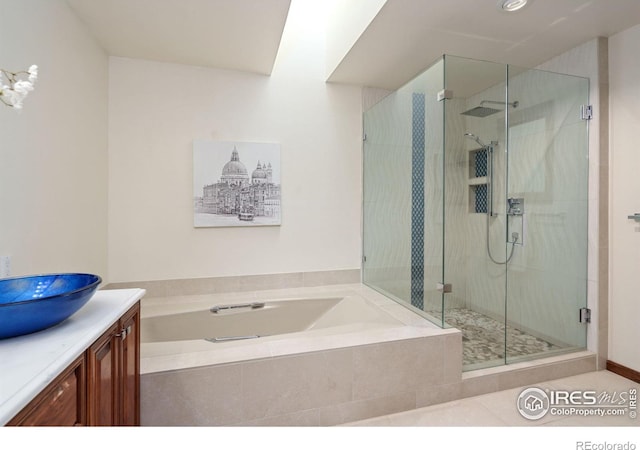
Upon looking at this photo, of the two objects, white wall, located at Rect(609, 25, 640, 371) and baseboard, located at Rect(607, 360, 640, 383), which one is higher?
white wall, located at Rect(609, 25, 640, 371)

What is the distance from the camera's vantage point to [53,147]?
1617mm

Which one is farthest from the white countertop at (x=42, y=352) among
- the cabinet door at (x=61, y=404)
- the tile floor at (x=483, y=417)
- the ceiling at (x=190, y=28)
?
the ceiling at (x=190, y=28)

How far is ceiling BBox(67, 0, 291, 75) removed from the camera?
1787 millimetres

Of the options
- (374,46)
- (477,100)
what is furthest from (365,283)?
(374,46)

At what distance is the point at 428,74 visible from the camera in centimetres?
208

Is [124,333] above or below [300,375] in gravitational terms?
above

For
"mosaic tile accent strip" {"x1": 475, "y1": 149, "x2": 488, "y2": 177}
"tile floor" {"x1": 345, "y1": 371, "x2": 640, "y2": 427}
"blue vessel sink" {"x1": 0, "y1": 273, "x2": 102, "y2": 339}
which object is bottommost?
"tile floor" {"x1": 345, "y1": 371, "x2": 640, "y2": 427}

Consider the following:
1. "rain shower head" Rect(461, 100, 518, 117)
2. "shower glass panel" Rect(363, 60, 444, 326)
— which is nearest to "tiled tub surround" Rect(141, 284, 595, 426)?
"shower glass panel" Rect(363, 60, 444, 326)

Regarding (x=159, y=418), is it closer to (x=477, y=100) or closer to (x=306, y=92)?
(x=306, y=92)

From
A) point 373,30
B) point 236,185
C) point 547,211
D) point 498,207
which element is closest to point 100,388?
point 236,185

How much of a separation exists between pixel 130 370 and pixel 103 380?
0.28 meters

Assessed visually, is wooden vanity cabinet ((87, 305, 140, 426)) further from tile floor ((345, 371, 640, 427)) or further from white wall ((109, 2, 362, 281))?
white wall ((109, 2, 362, 281))

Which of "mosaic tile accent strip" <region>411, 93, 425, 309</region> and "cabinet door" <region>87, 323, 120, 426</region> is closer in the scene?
"cabinet door" <region>87, 323, 120, 426</region>

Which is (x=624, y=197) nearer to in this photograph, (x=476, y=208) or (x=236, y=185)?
(x=476, y=208)
